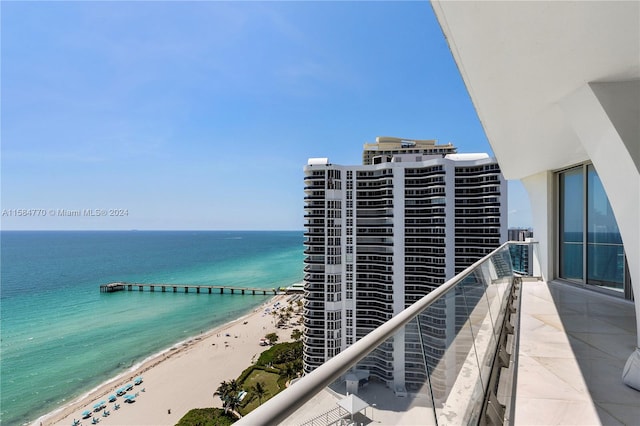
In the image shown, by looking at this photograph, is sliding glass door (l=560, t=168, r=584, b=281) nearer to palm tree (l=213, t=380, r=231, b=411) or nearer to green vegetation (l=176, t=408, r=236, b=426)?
green vegetation (l=176, t=408, r=236, b=426)

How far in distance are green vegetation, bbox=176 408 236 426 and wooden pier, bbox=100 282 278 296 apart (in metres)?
32.3

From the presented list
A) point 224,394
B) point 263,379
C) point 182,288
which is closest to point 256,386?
point 263,379

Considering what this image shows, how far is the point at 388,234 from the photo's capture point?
28.4m

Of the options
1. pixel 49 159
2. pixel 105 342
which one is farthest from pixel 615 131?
pixel 49 159

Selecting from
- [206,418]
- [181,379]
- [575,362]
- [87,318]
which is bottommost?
[87,318]

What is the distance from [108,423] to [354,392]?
24.2 metres

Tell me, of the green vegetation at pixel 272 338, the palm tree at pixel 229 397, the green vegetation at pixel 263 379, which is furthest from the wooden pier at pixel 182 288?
the palm tree at pixel 229 397

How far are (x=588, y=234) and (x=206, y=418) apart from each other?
20.7m

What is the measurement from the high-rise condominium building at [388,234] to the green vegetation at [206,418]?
8.42 meters

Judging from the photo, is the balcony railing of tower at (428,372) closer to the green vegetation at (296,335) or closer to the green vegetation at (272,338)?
the green vegetation at (272,338)

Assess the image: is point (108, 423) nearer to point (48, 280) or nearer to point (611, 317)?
point (611, 317)

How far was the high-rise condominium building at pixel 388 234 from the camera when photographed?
86.9 feet

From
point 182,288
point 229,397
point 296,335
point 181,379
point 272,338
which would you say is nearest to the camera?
point 229,397

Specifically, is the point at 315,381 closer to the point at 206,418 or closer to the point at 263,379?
the point at 206,418
